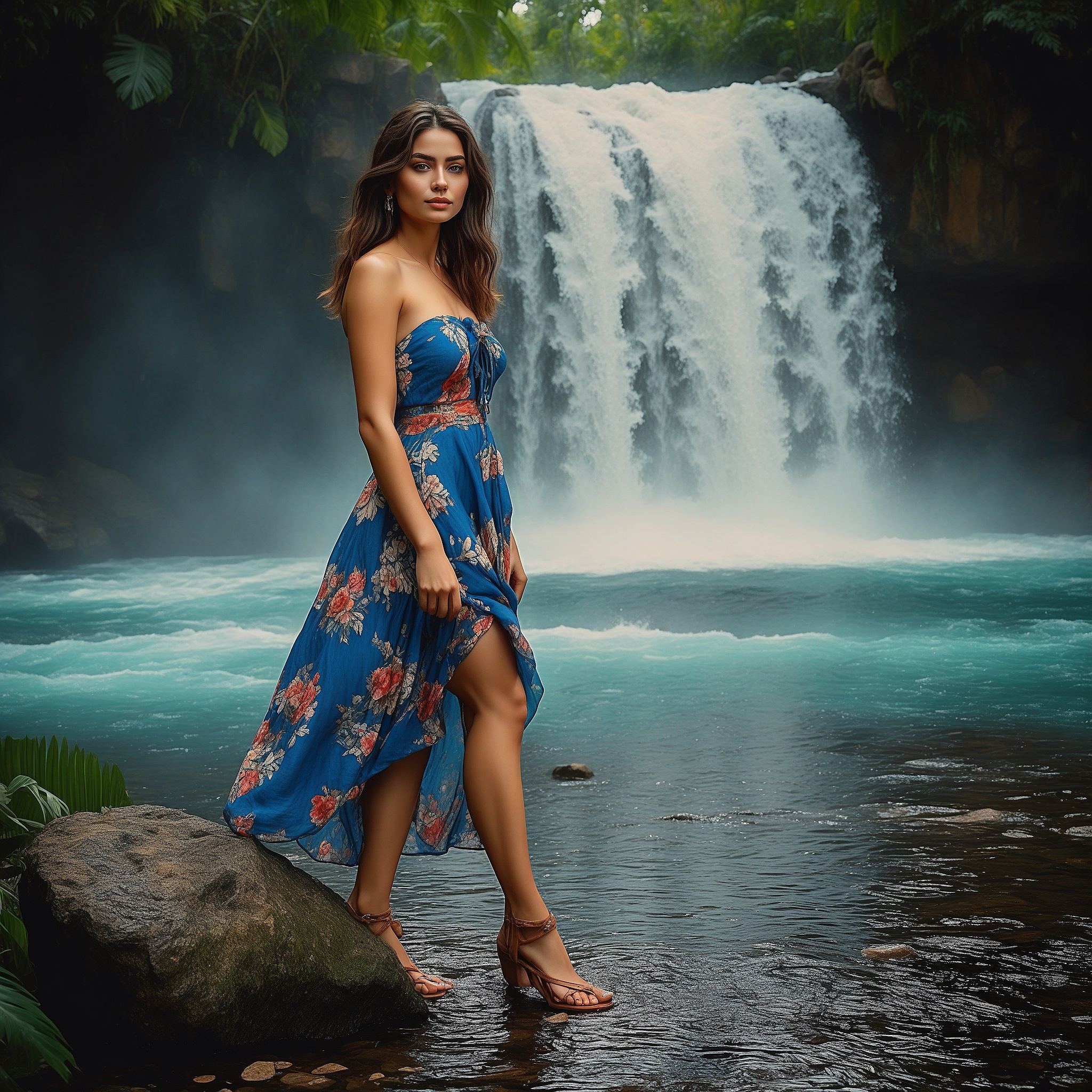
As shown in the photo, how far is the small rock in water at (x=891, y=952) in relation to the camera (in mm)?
2848

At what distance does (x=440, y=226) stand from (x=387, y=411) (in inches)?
23.5

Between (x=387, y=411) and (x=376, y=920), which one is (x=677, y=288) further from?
(x=376, y=920)

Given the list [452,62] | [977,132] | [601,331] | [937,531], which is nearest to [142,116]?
[601,331]

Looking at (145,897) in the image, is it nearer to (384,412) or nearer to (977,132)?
(384,412)

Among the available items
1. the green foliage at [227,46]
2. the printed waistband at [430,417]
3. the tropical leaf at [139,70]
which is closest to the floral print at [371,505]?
the printed waistband at [430,417]

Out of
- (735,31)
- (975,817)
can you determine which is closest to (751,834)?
(975,817)

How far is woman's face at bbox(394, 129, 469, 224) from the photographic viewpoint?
2842 millimetres

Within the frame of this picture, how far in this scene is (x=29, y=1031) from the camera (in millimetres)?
2041

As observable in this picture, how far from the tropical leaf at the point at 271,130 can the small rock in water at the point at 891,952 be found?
13533mm

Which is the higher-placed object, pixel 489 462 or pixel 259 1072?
pixel 489 462

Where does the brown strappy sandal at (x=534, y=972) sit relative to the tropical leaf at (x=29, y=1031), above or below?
below

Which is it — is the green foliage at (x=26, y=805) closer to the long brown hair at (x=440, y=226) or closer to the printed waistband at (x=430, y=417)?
the printed waistband at (x=430, y=417)

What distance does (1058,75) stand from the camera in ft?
50.4

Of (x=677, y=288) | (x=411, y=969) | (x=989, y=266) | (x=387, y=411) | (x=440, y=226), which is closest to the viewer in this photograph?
(x=387, y=411)
